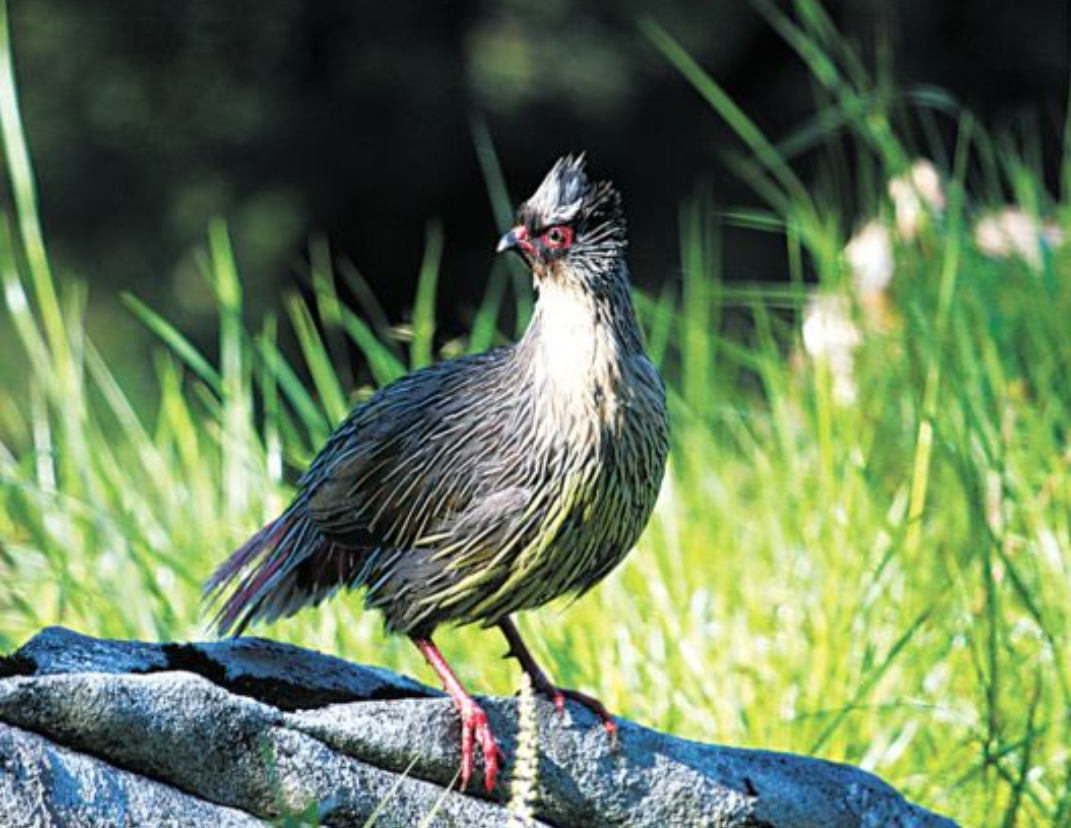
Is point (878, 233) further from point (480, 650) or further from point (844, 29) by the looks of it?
point (844, 29)

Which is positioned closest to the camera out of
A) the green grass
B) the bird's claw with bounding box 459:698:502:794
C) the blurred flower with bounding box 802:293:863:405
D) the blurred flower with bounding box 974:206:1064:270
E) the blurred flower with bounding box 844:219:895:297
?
the bird's claw with bounding box 459:698:502:794

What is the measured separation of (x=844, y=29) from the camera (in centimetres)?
1009

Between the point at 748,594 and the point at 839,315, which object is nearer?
the point at 748,594

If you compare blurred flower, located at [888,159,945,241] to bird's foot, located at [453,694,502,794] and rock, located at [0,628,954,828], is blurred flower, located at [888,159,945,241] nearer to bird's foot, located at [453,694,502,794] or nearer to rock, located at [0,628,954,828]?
rock, located at [0,628,954,828]

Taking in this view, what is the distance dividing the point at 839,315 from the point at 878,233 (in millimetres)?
336

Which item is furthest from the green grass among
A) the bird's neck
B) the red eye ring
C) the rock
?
the red eye ring

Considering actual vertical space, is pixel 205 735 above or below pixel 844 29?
below

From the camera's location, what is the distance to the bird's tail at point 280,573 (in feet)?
10.5

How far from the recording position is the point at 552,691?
3033 mm

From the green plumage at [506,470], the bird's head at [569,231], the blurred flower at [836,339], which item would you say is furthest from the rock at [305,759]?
the blurred flower at [836,339]

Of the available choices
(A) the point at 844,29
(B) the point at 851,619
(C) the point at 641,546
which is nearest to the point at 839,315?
(C) the point at 641,546

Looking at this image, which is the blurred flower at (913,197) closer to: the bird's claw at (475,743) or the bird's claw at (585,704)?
the bird's claw at (585,704)

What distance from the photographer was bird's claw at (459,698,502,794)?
2.79 metres

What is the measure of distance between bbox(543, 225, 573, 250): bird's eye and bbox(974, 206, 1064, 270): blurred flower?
70.6 inches
